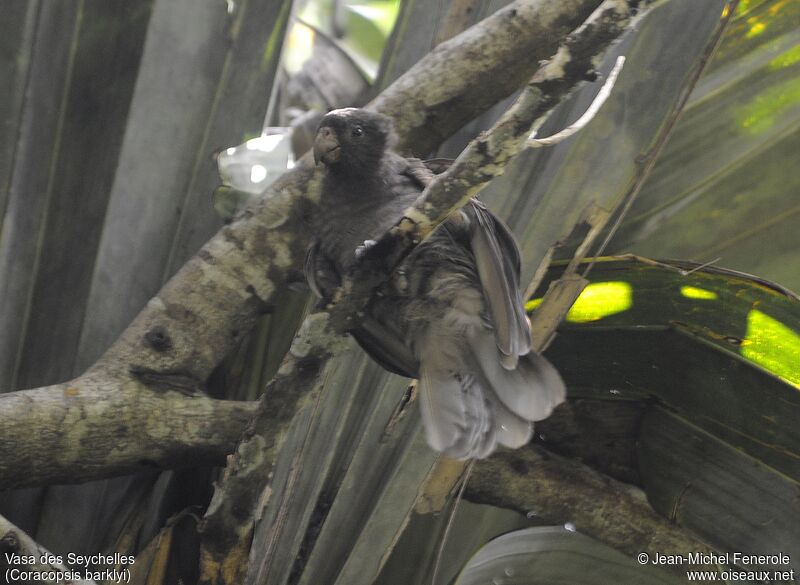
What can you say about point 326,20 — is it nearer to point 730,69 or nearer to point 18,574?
point 730,69

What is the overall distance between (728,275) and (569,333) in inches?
21.1

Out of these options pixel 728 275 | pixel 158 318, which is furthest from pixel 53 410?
pixel 728 275

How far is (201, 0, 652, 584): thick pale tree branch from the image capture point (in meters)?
1.50

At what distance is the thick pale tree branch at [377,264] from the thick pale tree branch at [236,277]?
0.51 meters

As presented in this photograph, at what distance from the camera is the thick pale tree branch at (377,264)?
4.91 feet

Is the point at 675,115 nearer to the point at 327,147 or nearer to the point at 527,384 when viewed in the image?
the point at 527,384

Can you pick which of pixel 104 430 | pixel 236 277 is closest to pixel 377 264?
pixel 236 277

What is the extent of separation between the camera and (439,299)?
2.20m

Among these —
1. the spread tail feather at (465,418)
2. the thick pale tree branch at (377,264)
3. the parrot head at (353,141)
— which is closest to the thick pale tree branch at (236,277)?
the parrot head at (353,141)

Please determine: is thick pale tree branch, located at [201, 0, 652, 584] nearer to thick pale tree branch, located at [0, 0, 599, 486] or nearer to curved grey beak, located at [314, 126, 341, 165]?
thick pale tree branch, located at [0, 0, 599, 486]

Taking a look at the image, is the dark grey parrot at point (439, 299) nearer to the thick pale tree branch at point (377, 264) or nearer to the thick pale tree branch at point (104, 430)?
the thick pale tree branch at point (377, 264)

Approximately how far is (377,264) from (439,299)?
1.78ft

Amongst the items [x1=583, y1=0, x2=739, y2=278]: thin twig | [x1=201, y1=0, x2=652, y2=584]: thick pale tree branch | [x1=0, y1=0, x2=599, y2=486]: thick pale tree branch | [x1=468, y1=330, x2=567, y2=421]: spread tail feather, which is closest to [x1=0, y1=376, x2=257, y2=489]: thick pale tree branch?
[x1=0, y1=0, x2=599, y2=486]: thick pale tree branch

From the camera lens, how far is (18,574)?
1.52m
